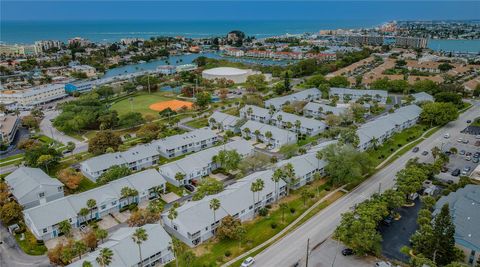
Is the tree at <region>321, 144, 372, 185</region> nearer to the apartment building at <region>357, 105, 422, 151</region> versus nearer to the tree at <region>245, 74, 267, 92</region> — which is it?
the apartment building at <region>357, 105, 422, 151</region>

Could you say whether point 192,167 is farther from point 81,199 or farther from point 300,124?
point 300,124

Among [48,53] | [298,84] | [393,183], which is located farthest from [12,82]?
[393,183]

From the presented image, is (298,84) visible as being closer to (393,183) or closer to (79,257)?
(393,183)

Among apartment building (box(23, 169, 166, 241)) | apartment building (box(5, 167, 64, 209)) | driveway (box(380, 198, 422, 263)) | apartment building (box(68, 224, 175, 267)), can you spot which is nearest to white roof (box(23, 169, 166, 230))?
apartment building (box(23, 169, 166, 241))

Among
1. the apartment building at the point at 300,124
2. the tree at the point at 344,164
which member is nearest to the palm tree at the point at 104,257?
the tree at the point at 344,164

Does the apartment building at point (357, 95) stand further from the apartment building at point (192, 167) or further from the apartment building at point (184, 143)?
the apartment building at point (192, 167)

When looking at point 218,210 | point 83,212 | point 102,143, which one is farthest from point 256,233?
point 102,143
